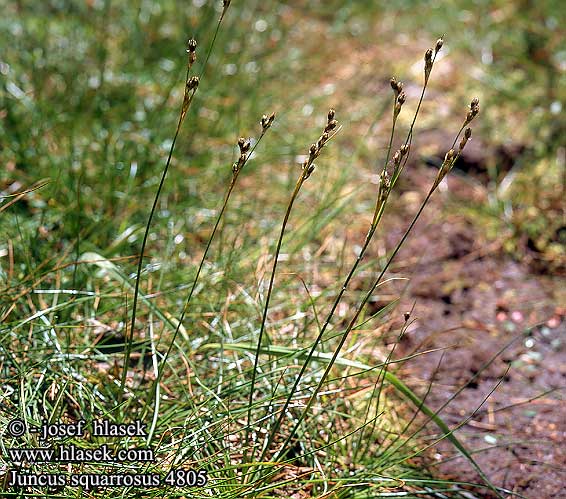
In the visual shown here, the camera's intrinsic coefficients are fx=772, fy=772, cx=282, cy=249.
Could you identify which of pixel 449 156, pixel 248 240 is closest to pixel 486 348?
pixel 248 240

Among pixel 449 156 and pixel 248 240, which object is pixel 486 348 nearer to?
pixel 248 240

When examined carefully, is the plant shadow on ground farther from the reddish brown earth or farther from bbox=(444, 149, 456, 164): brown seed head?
bbox=(444, 149, 456, 164): brown seed head

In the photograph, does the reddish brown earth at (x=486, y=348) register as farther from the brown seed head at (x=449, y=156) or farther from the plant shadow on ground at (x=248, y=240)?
the brown seed head at (x=449, y=156)

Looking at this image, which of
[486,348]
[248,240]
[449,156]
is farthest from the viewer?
[248,240]

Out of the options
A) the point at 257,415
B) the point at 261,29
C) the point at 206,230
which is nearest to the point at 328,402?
the point at 257,415

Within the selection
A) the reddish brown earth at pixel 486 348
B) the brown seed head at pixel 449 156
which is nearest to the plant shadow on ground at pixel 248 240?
the reddish brown earth at pixel 486 348

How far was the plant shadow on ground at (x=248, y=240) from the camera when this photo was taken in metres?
2.11

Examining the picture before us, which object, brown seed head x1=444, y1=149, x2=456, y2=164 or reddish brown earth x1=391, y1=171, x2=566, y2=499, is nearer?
brown seed head x1=444, y1=149, x2=456, y2=164

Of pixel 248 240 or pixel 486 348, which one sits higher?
pixel 248 240

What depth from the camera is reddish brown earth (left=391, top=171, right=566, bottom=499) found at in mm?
2254

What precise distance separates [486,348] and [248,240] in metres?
0.94

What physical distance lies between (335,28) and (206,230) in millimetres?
2083

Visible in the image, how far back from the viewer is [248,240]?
285 cm

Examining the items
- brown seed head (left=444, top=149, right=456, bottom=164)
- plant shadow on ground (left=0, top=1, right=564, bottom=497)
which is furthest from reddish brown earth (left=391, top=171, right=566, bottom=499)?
brown seed head (left=444, top=149, right=456, bottom=164)
